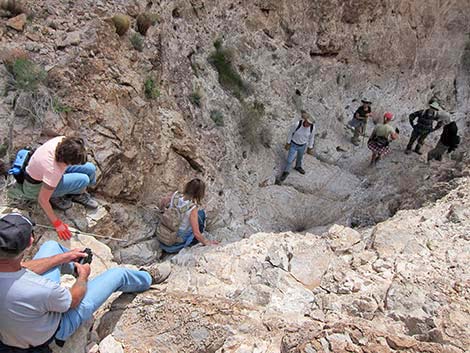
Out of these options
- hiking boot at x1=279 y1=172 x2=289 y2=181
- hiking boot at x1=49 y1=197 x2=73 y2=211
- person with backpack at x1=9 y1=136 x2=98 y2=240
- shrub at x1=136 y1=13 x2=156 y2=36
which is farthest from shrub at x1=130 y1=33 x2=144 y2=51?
hiking boot at x1=279 y1=172 x2=289 y2=181

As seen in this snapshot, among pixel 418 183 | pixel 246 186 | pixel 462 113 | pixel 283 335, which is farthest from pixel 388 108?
pixel 283 335

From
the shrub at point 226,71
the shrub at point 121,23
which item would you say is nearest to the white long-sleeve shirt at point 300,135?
the shrub at point 226,71

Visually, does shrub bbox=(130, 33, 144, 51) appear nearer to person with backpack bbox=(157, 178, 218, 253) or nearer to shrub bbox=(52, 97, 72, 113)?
shrub bbox=(52, 97, 72, 113)

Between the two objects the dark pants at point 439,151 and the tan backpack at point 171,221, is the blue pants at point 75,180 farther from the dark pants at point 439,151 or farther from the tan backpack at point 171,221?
the dark pants at point 439,151

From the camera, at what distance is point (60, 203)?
457 cm

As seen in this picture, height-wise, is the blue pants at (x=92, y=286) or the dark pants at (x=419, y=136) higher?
the dark pants at (x=419, y=136)

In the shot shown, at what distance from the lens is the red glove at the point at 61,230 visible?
4074 mm

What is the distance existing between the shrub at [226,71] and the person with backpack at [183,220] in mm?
4062

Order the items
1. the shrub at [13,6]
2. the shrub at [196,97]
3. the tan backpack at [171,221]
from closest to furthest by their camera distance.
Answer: the tan backpack at [171,221] → the shrub at [13,6] → the shrub at [196,97]

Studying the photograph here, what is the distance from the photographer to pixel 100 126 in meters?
5.50

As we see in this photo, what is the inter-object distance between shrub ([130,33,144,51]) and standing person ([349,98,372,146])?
5.88m

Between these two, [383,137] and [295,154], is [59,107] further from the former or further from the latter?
[383,137]

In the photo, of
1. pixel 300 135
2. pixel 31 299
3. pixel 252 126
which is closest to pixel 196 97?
pixel 252 126

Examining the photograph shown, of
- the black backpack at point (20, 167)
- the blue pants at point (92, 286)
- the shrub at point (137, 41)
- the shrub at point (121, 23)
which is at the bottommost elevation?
the blue pants at point (92, 286)
